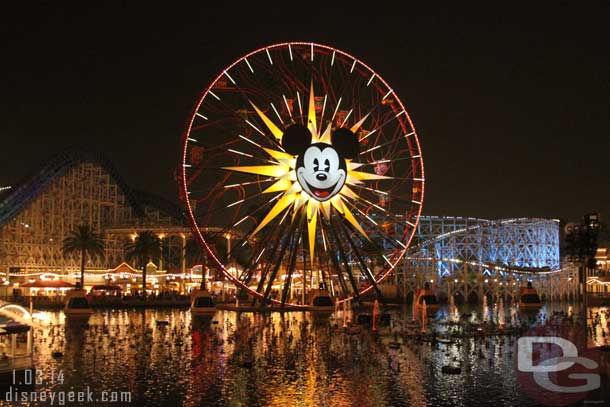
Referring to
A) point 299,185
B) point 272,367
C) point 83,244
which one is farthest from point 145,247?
point 272,367

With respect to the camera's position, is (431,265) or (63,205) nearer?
(63,205)

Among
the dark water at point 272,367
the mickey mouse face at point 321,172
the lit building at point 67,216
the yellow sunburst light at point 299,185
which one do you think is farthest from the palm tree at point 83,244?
the mickey mouse face at point 321,172

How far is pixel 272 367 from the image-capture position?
2888cm

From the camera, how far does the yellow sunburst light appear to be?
48.4 metres

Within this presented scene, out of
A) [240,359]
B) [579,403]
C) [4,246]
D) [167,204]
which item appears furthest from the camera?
[167,204]

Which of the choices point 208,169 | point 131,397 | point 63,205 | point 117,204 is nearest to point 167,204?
point 117,204

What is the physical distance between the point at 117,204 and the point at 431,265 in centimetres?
4050

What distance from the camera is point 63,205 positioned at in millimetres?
86125

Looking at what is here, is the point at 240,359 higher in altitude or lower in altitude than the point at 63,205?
lower

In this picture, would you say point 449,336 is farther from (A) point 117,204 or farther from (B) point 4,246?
(A) point 117,204

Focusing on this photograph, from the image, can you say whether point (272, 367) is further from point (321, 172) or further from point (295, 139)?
point (295, 139)

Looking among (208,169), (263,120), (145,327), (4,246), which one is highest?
(263,120)

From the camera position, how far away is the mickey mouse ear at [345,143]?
1959 inches

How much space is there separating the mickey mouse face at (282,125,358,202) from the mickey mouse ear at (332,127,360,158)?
0.10 m
